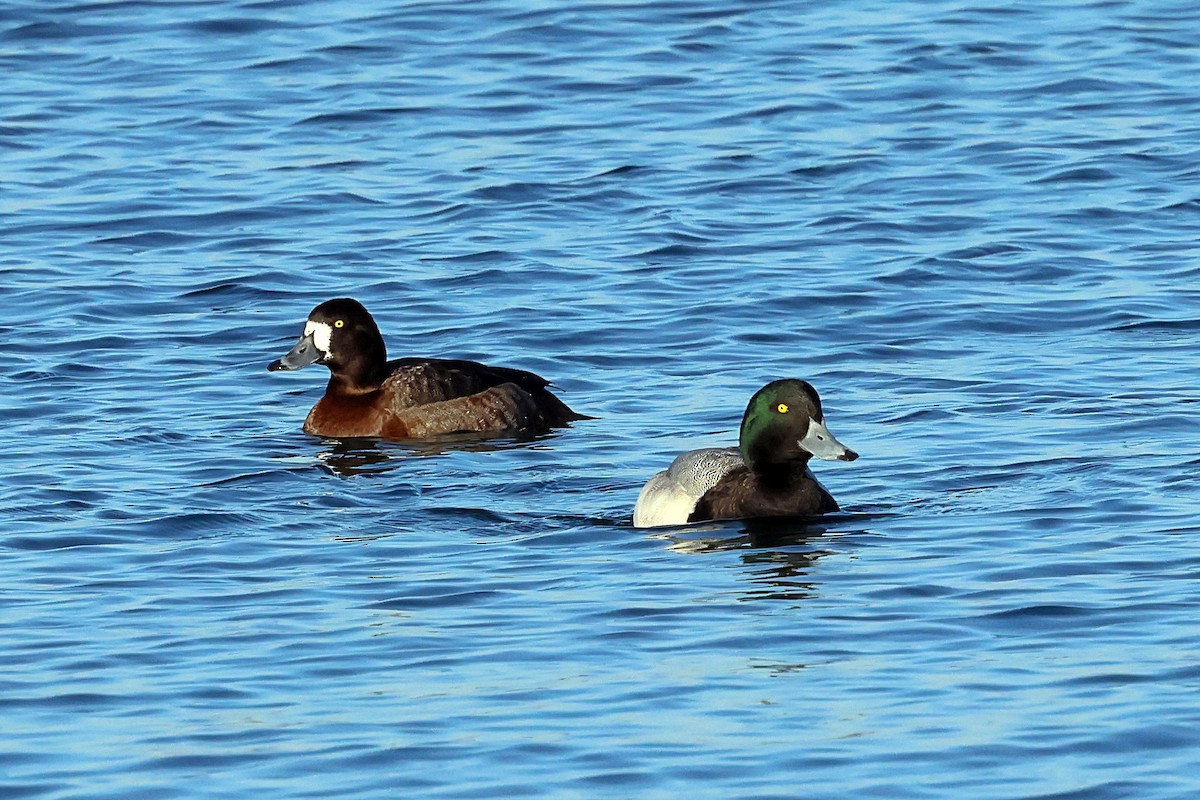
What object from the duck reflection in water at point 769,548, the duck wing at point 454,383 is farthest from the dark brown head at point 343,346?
the duck reflection in water at point 769,548

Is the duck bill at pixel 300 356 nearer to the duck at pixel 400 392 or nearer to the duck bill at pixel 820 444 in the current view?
the duck at pixel 400 392

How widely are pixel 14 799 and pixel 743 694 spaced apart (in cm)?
257

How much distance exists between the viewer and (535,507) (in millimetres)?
11852

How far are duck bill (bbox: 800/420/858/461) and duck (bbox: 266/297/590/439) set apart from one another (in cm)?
281

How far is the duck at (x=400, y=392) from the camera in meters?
14.1

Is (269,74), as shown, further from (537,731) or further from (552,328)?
(537,731)

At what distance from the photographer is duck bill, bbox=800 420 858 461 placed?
37.4ft

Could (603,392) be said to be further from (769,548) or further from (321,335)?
(769,548)

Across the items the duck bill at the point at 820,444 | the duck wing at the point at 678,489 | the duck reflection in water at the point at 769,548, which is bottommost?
the duck reflection in water at the point at 769,548

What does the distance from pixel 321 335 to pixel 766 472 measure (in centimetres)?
416

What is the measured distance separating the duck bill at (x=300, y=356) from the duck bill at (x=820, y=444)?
13.8 feet

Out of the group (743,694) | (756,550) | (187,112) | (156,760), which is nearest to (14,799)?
(156,760)

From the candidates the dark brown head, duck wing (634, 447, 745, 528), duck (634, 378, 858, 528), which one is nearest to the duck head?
duck (634, 378, 858, 528)

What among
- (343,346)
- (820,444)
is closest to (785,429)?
(820,444)
